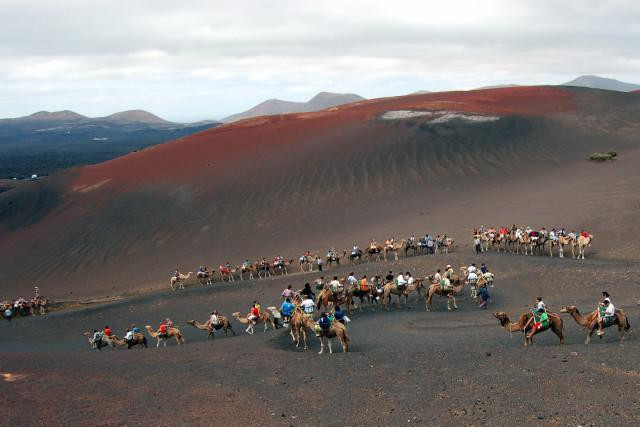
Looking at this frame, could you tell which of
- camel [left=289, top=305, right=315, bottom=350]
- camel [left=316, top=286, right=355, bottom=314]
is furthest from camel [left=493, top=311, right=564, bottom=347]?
camel [left=316, top=286, right=355, bottom=314]

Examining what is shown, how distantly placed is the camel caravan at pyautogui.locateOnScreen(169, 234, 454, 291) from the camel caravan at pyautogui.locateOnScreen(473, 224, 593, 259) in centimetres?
206

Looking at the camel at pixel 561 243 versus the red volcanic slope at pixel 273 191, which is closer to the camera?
the camel at pixel 561 243

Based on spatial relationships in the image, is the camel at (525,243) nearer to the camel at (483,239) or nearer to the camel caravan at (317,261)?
the camel at (483,239)

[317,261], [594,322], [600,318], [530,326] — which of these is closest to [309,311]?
[530,326]

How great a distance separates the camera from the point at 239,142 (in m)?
62.0

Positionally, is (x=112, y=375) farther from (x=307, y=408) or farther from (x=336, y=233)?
(x=336, y=233)

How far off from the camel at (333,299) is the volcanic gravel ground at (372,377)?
1.25 metres

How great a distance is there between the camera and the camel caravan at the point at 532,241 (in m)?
29.0

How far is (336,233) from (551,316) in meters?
22.8

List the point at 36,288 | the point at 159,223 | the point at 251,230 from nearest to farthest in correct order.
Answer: the point at 36,288 → the point at 251,230 → the point at 159,223

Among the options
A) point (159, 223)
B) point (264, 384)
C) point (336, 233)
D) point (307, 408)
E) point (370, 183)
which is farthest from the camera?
point (370, 183)

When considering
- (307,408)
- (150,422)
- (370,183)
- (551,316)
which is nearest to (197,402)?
(150,422)

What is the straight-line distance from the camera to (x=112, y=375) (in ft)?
54.1

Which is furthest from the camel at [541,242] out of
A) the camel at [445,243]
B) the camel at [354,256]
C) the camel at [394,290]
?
the camel at [354,256]
